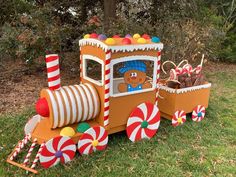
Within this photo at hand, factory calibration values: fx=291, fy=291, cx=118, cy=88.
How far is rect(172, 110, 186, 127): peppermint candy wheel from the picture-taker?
4.30m

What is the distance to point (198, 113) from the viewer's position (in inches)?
179

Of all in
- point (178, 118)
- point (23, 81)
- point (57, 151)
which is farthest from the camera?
point (23, 81)

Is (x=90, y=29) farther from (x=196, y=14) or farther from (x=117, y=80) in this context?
(x=196, y=14)

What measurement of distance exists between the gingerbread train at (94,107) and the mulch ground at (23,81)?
140 centimetres

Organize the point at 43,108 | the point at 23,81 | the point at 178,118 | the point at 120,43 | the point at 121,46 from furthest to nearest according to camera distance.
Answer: the point at 23,81
the point at 178,118
the point at 120,43
the point at 121,46
the point at 43,108

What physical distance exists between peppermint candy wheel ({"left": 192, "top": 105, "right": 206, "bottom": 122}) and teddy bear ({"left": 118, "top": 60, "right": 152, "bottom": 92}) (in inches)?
46.0

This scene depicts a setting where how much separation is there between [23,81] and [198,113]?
3.55m

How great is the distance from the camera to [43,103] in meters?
3.33

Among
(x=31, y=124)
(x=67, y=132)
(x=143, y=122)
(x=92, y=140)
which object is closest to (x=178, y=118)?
(x=143, y=122)

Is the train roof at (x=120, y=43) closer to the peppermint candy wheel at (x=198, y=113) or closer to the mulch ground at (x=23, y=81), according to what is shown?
the peppermint candy wheel at (x=198, y=113)

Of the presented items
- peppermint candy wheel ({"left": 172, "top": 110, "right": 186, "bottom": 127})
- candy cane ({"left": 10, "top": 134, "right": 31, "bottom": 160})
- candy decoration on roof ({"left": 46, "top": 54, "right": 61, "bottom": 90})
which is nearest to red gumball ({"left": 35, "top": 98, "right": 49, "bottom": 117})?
candy decoration on roof ({"left": 46, "top": 54, "right": 61, "bottom": 90})

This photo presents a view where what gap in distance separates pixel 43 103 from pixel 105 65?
0.84 m

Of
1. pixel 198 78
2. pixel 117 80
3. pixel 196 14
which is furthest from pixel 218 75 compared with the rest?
pixel 117 80

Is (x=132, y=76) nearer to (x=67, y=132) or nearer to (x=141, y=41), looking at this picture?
(x=141, y=41)
